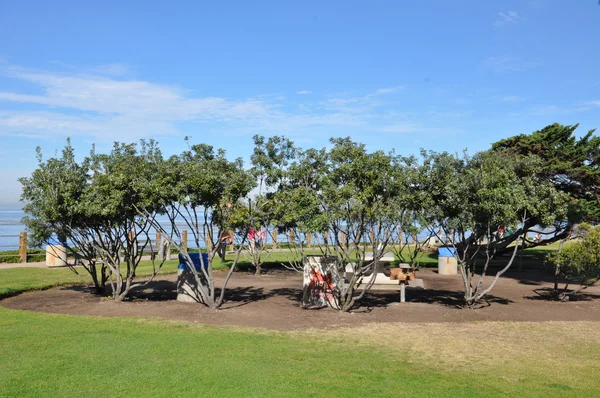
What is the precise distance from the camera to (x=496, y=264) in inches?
993

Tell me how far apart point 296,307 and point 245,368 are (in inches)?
240

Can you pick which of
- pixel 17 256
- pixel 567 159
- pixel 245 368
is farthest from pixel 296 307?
pixel 17 256

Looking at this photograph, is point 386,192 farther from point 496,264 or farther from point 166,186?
point 496,264

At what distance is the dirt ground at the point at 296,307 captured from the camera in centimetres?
1171

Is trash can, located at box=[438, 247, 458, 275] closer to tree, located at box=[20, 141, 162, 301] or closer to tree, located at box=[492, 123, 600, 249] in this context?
tree, located at box=[492, 123, 600, 249]

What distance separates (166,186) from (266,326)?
3858 millimetres

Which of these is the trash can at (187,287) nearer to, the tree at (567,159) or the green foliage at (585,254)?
the green foliage at (585,254)

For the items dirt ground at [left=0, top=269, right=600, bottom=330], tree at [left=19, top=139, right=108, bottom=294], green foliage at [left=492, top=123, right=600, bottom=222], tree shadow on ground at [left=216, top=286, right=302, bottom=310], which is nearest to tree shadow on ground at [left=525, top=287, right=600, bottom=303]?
dirt ground at [left=0, top=269, right=600, bottom=330]

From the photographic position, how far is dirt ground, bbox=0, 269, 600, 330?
11.7 m

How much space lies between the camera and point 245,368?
23.7ft

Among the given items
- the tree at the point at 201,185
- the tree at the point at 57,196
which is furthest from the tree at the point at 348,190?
the tree at the point at 57,196

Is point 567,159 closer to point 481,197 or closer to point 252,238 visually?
point 481,197

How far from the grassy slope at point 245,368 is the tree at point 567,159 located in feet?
40.1

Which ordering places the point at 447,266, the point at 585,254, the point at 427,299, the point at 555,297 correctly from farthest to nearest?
1. the point at 447,266
2. the point at 427,299
3. the point at 555,297
4. the point at 585,254
